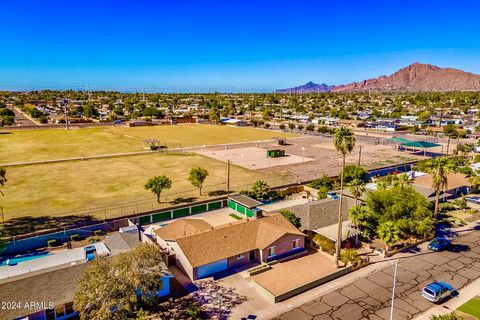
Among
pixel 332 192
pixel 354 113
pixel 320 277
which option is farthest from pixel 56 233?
pixel 354 113

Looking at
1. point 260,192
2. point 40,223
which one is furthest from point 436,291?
point 40,223

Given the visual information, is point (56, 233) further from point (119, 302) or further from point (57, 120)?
point (57, 120)

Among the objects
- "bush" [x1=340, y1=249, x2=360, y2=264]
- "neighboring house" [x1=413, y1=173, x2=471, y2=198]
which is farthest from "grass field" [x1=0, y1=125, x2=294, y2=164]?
"bush" [x1=340, y1=249, x2=360, y2=264]

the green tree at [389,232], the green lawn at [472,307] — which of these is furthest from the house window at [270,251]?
the green lawn at [472,307]

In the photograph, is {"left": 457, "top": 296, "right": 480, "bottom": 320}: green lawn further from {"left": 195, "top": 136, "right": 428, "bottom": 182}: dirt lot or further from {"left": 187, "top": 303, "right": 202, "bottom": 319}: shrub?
{"left": 195, "top": 136, "right": 428, "bottom": 182}: dirt lot

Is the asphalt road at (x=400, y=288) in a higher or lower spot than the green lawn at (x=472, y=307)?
lower

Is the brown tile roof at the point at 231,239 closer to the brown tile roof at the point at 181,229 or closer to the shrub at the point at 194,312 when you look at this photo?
the brown tile roof at the point at 181,229
